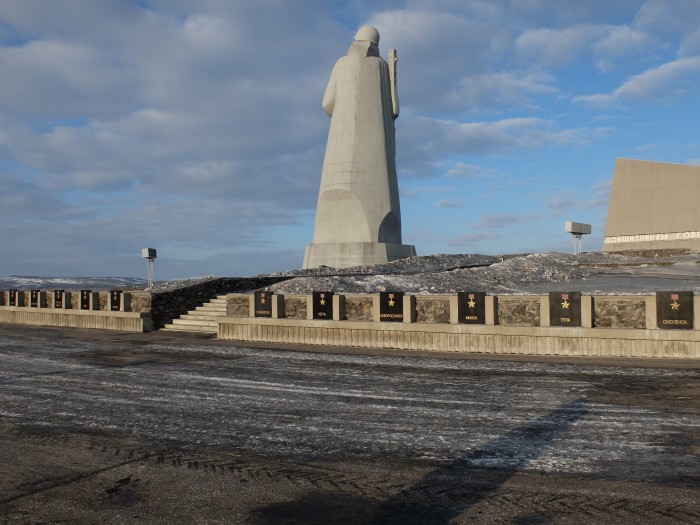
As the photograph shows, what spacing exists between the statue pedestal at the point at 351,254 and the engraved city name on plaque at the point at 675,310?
1033 inches

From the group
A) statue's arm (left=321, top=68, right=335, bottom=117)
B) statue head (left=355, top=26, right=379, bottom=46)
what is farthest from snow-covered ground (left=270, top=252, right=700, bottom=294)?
statue head (left=355, top=26, right=379, bottom=46)

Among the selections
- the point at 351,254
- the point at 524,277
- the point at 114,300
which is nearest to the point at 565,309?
the point at 524,277

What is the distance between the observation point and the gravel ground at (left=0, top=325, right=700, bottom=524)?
5742 millimetres

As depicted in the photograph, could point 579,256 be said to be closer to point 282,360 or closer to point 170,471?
point 282,360

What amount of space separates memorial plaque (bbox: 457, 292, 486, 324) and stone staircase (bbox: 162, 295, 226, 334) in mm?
11038

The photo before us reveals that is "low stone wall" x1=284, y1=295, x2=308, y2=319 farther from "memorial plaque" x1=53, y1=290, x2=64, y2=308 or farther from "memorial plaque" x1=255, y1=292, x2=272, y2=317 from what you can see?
"memorial plaque" x1=53, y1=290, x2=64, y2=308

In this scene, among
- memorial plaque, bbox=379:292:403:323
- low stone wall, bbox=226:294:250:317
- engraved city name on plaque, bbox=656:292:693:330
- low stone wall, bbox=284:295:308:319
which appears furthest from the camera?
low stone wall, bbox=226:294:250:317

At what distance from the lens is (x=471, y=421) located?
357 inches

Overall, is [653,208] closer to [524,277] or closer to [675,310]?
[524,277]

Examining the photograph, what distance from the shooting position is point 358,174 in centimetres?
4200

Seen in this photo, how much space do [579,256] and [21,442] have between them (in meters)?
41.1

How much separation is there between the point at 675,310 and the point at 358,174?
2883cm

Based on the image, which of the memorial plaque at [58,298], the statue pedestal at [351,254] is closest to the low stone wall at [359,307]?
the memorial plaque at [58,298]

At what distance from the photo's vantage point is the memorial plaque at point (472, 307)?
57.3 ft
